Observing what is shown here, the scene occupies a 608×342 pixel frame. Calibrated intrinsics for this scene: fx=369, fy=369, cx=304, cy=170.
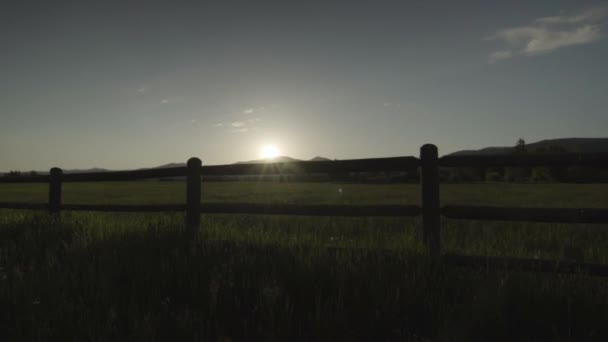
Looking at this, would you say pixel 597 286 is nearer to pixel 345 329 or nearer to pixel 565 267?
pixel 565 267

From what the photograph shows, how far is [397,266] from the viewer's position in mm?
3619

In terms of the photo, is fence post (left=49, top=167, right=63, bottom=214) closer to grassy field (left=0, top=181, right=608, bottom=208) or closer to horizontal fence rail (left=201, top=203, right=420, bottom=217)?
horizontal fence rail (left=201, top=203, right=420, bottom=217)

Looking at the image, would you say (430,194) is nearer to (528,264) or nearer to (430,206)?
(430,206)

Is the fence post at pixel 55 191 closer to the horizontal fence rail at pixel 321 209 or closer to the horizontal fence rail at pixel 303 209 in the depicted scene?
the horizontal fence rail at pixel 303 209

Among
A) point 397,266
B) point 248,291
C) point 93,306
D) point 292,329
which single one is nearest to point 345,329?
point 292,329

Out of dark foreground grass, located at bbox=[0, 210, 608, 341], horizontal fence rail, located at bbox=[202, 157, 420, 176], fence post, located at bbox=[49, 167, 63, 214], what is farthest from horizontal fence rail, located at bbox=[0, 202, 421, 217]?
fence post, located at bbox=[49, 167, 63, 214]

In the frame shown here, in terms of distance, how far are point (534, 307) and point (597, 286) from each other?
147 centimetres

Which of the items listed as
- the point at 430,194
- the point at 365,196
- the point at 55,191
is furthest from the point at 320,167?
the point at 365,196

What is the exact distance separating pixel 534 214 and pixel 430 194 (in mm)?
1146

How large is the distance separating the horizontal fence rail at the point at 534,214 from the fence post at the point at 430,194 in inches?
8.5

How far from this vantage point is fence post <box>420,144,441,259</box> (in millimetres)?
4676

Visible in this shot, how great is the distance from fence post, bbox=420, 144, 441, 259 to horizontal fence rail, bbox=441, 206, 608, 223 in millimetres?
215

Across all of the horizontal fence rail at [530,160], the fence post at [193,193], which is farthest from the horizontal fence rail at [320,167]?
the horizontal fence rail at [530,160]

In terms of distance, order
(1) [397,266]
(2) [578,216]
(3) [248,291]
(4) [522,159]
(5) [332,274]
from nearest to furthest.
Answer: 1. (3) [248,291]
2. (5) [332,274]
3. (1) [397,266]
4. (2) [578,216]
5. (4) [522,159]
